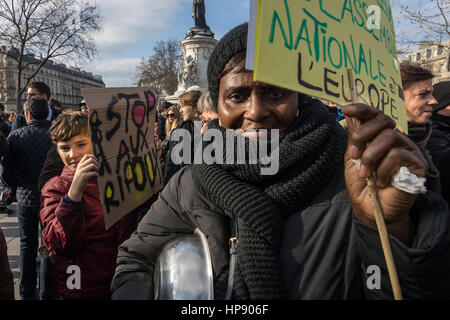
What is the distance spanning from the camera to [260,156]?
1.13 m

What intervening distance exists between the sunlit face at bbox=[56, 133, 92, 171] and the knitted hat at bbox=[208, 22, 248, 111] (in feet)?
3.59

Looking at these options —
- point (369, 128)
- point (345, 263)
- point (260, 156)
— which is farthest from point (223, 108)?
point (345, 263)

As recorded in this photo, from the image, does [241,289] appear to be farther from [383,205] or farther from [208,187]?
[383,205]

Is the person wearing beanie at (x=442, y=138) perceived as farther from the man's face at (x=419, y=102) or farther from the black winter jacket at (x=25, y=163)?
the black winter jacket at (x=25, y=163)

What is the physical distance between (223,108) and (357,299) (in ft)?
2.62

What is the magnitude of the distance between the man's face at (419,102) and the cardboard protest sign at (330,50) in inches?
42.6

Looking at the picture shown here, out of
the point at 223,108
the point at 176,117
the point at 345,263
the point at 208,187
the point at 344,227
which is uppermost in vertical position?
the point at 176,117

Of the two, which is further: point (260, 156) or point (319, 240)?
point (260, 156)

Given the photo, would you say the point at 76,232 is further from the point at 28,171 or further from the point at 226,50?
the point at 28,171

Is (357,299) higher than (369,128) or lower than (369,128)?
lower

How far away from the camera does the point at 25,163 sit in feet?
10.6

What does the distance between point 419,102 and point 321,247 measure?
167 centimetres

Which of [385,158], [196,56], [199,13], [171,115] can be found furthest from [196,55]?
[385,158]

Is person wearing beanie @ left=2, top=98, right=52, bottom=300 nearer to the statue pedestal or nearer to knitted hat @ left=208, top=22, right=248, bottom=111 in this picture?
knitted hat @ left=208, top=22, right=248, bottom=111
